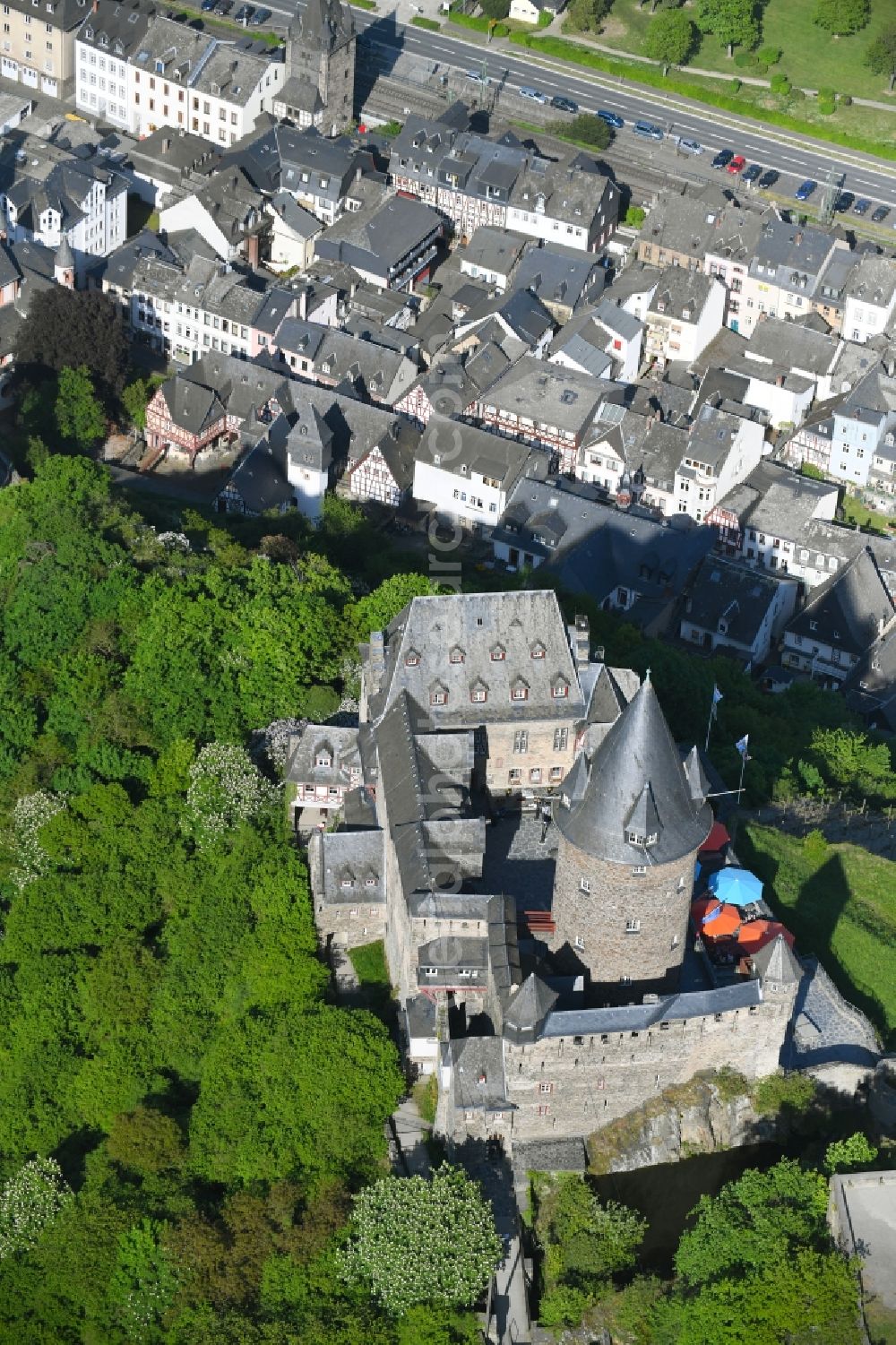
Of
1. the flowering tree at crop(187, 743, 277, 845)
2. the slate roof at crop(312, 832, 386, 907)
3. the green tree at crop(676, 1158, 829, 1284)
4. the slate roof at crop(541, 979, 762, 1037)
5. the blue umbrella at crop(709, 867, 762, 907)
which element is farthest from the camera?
the flowering tree at crop(187, 743, 277, 845)

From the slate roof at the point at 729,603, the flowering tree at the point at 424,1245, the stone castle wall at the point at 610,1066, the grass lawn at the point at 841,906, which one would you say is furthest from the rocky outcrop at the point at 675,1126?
the slate roof at the point at 729,603

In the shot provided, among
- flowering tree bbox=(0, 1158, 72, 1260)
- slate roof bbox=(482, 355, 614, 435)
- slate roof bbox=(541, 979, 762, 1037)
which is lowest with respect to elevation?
slate roof bbox=(482, 355, 614, 435)

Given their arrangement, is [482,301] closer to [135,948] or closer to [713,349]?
[713,349]

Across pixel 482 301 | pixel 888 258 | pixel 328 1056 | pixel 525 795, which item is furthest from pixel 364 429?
pixel 328 1056

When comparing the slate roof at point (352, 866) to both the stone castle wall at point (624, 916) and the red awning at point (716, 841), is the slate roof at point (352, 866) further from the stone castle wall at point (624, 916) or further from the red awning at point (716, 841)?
the red awning at point (716, 841)

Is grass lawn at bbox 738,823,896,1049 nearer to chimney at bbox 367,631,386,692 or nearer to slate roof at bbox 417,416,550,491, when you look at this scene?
chimney at bbox 367,631,386,692

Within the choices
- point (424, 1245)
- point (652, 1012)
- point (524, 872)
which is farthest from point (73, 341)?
point (424, 1245)

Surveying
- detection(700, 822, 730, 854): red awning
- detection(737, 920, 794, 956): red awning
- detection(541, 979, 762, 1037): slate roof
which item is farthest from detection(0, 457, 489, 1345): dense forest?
detection(700, 822, 730, 854): red awning
